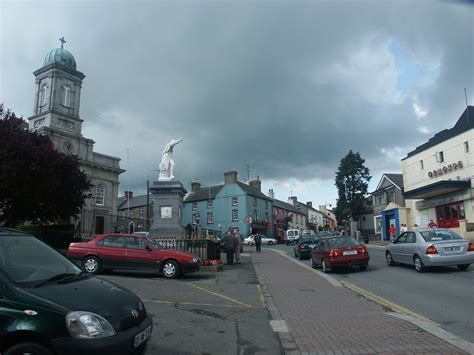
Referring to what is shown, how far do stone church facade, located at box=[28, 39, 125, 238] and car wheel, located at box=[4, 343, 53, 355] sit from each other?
3893 cm

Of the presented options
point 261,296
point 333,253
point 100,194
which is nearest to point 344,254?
point 333,253

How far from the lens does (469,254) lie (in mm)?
12836

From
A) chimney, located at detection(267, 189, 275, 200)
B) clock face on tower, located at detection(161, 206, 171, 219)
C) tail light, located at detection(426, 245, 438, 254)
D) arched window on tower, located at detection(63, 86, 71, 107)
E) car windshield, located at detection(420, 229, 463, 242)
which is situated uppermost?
arched window on tower, located at detection(63, 86, 71, 107)

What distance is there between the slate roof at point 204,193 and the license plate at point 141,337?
59653 mm

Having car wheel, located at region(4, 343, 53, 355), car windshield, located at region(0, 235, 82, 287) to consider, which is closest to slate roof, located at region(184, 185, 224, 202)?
car windshield, located at region(0, 235, 82, 287)

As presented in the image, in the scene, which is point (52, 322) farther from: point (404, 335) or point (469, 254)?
point (469, 254)

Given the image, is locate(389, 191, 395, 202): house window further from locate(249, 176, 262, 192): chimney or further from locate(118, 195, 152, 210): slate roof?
locate(118, 195, 152, 210): slate roof

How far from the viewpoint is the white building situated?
1182 inches

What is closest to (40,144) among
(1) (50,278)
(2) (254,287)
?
(2) (254,287)

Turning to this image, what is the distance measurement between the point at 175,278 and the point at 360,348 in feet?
29.2

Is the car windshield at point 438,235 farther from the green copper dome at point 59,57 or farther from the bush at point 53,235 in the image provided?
the green copper dome at point 59,57

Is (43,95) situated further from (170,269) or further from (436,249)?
(436,249)

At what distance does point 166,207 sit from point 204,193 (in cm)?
4685

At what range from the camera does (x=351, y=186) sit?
175 ft
